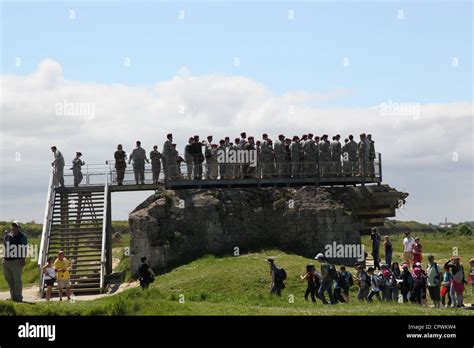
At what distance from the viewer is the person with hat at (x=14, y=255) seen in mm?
23094

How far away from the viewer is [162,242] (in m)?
33.8

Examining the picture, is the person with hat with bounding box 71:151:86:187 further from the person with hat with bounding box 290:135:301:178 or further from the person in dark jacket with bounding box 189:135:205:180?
the person with hat with bounding box 290:135:301:178

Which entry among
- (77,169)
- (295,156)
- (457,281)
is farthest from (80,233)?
(457,281)

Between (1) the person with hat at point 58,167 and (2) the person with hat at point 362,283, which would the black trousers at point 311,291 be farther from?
(1) the person with hat at point 58,167

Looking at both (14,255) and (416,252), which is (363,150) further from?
(14,255)

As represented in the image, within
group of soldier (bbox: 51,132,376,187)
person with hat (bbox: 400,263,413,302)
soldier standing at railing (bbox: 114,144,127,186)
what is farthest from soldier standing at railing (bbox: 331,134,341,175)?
person with hat (bbox: 400,263,413,302)

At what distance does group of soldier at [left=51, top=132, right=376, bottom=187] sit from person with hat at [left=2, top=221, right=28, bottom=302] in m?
11.8

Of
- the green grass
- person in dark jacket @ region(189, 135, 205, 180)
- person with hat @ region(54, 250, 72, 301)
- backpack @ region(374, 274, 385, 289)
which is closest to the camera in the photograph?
the green grass

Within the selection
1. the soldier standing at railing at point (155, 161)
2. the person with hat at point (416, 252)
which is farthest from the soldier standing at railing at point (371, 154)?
the soldier standing at railing at point (155, 161)

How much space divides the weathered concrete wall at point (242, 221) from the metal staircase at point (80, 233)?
1582 mm

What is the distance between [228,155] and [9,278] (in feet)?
43.9

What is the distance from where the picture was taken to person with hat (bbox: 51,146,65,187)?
116ft
